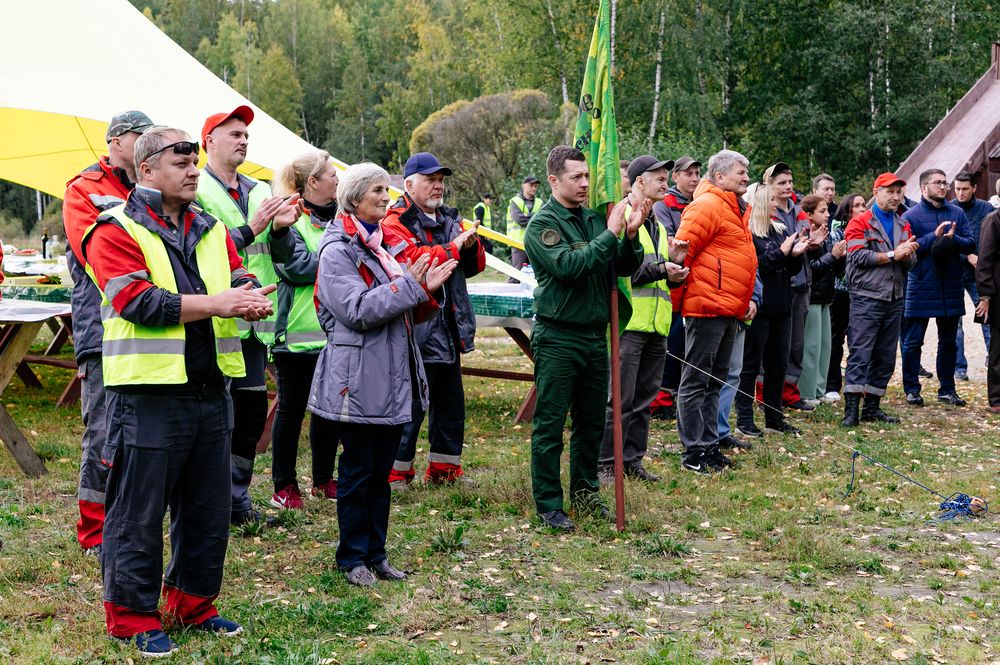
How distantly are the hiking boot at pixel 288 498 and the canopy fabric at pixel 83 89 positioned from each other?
15.0ft

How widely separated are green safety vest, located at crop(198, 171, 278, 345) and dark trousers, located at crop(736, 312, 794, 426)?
4.22 metres

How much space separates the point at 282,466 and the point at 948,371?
7.26 metres

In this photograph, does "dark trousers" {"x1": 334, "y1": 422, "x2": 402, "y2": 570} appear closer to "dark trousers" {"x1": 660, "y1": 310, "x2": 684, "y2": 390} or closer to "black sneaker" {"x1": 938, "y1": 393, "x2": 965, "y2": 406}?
"dark trousers" {"x1": 660, "y1": 310, "x2": 684, "y2": 390}

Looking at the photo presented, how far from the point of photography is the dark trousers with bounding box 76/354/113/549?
4.95 m

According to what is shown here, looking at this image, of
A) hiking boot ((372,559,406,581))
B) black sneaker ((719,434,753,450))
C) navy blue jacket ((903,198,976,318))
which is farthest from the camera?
navy blue jacket ((903,198,976,318))

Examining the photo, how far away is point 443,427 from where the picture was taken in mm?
6895

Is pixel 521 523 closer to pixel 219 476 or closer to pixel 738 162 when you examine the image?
pixel 219 476

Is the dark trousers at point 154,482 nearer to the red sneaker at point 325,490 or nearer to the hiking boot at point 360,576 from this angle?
the hiking boot at point 360,576

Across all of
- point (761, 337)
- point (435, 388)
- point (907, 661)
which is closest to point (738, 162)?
point (761, 337)

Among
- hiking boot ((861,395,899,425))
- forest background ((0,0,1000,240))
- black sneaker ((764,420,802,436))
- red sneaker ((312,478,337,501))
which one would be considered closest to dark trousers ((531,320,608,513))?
red sneaker ((312,478,337,501))

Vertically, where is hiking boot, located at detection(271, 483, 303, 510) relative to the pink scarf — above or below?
below

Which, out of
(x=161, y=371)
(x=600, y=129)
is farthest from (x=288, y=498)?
(x=600, y=129)

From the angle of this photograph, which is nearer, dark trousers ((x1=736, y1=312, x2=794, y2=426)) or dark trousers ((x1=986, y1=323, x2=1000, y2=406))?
dark trousers ((x1=736, y1=312, x2=794, y2=426))

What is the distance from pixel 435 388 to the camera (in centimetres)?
684
